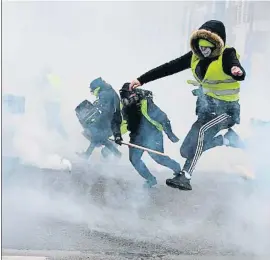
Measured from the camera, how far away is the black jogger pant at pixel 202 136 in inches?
68.5

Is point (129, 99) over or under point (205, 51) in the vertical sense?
under

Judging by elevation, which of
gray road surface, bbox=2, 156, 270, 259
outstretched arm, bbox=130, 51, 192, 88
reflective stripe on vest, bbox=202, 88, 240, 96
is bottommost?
gray road surface, bbox=2, 156, 270, 259

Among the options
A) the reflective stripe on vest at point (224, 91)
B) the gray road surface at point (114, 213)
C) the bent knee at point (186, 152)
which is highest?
the reflective stripe on vest at point (224, 91)

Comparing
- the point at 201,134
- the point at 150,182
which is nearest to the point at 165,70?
the point at 201,134

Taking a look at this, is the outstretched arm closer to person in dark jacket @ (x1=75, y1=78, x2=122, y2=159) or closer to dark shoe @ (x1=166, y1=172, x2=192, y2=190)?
person in dark jacket @ (x1=75, y1=78, x2=122, y2=159)

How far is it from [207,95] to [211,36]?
0.67 feet

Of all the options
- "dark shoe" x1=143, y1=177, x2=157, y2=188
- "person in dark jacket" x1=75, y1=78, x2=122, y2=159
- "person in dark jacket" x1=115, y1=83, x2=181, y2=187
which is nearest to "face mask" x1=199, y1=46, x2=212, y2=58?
"person in dark jacket" x1=115, y1=83, x2=181, y2=187

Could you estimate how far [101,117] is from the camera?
1741mm

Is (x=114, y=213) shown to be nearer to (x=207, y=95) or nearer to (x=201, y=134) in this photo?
(x=201, y=134)

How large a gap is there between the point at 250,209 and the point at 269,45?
0.59m

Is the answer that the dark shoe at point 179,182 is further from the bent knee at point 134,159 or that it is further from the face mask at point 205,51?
the face mask at point 205,51

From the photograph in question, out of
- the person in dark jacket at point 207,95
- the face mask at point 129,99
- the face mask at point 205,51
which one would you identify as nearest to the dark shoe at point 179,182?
the person in dark jacket at point 207,95

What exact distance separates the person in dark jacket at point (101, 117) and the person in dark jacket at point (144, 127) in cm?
3

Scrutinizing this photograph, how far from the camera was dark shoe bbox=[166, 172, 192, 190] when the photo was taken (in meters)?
1.74
